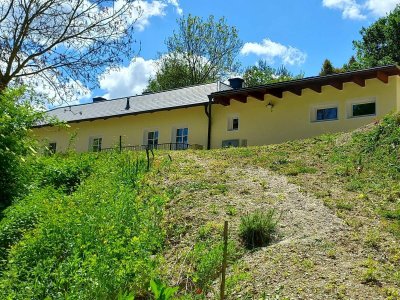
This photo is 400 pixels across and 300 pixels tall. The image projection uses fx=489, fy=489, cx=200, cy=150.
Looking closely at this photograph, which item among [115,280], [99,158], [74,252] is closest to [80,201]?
[74,252]

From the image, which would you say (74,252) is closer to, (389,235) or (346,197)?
(389,235)

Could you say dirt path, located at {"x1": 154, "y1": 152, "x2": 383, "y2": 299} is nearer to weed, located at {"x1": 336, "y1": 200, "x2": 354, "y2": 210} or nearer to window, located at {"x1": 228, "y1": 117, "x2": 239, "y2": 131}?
weed, located at {"x1": 336, "y1": 200, "x2": 354, "y2": 210}

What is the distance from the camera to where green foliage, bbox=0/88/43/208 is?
25.9 ft

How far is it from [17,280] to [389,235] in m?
4.58

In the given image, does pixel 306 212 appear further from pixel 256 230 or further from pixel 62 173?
pixel 62 173

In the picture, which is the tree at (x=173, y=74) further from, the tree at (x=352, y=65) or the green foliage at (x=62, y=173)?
A: the green foliage at (x=62, y=173)

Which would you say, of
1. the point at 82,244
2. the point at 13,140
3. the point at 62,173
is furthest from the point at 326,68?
the point at 82,244

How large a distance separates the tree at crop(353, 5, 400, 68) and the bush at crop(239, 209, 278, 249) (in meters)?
29.8

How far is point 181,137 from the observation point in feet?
71.7

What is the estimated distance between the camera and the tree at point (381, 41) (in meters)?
34.7

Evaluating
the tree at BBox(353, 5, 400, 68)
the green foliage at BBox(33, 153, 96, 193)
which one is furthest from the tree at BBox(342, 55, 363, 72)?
the green foliage at BBox(33, 153, 96, 193)

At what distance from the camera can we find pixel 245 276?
17.9ft

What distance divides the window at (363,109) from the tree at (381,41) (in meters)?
18.2

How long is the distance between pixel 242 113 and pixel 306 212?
41.4 feet
